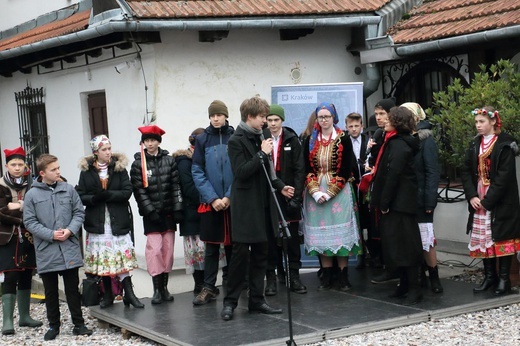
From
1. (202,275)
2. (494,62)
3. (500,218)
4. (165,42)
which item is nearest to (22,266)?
(202,275)

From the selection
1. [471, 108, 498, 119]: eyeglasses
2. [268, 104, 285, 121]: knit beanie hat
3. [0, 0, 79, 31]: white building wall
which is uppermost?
[0, 0, 79, 31]: white building wall

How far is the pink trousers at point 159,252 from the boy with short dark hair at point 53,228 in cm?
74

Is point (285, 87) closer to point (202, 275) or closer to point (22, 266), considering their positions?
point (202, 275)

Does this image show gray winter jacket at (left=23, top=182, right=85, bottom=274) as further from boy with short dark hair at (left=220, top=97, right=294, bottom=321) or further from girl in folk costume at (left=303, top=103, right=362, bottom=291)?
girl in folk costume at (left=303, top=103, right=362, bottom=291)

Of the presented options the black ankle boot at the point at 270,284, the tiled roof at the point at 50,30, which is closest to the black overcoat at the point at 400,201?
the black ankle boot at the point at 270,284

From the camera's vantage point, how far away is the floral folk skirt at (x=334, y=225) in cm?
864

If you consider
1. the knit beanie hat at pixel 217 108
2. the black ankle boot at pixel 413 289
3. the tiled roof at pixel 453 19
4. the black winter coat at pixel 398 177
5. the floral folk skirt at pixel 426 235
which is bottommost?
the black ankle boot at pixel 413 289

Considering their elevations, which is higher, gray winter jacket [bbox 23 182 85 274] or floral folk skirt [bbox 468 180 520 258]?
gray winter jacket [bbox 23 182 85 274]

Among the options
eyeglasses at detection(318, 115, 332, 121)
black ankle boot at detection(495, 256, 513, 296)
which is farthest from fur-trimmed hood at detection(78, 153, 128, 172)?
black ankle boot at detection(495, 256, 513, 296)

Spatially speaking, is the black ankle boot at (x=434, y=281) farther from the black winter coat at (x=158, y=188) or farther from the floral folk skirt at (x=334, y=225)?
the black winter coat at (x=158, y=188)

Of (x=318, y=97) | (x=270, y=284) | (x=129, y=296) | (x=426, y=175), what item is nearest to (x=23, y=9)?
(x=318, y=97)

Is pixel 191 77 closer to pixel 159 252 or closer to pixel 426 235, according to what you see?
pixel 159 252

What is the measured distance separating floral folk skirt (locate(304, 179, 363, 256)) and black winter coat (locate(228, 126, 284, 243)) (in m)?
0.97

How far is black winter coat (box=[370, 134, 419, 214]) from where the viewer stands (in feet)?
26.5
